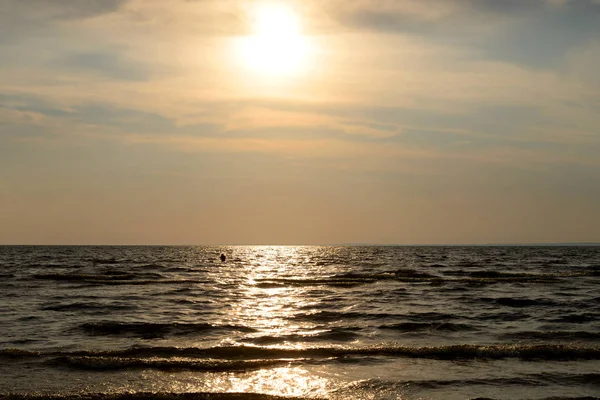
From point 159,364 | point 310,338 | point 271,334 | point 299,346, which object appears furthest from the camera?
point 271,334

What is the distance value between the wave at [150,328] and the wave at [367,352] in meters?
3.48

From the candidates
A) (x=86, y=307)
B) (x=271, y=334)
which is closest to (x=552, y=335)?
(x=271, y=334)

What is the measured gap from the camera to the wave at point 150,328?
74.9 ft

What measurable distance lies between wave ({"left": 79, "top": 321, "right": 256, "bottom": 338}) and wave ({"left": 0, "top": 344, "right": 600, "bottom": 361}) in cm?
348

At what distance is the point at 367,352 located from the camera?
19234mm

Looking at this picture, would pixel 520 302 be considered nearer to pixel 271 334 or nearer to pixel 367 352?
pixel 271 334

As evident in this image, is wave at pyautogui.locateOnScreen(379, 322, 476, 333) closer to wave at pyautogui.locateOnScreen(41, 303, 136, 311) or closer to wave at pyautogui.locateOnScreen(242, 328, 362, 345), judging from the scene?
wave at pyautogui.locateOnScreen(242, 328, 362, 345)

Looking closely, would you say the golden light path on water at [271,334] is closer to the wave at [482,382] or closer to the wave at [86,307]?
the wave at [482,382]

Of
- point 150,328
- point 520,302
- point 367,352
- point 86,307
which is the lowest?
point 86,307

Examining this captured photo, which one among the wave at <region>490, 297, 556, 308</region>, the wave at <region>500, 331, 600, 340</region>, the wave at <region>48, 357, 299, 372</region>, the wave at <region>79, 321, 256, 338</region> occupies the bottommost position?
the wave at <region>490, 297, 556, 308</region>

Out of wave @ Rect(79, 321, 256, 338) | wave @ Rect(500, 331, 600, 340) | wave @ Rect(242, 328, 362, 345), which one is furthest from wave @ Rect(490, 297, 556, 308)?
wave @ Rect(79, 321, 256, 338)

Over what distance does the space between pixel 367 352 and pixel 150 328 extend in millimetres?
9451

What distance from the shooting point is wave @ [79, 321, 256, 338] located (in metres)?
22.8

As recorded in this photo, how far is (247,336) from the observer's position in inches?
880
